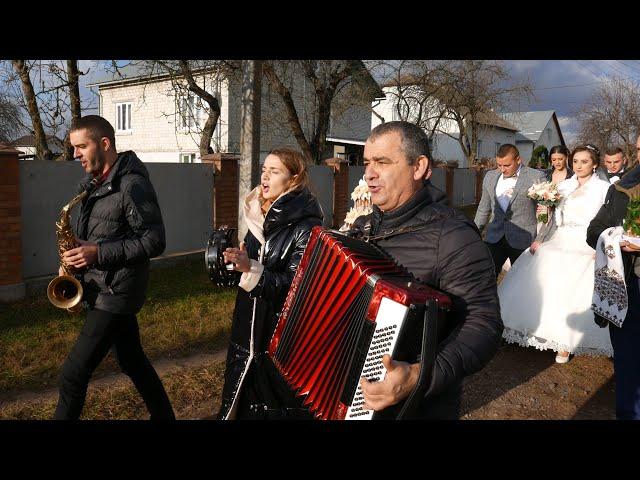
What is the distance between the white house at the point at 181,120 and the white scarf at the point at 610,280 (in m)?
15.9

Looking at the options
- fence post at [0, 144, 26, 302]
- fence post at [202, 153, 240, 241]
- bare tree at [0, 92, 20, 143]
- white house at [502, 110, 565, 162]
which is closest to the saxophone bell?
fence post at [0, 144, 26, 302]

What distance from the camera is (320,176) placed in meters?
Answer: 14.0

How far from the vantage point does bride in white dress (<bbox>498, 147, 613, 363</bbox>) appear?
539 cm

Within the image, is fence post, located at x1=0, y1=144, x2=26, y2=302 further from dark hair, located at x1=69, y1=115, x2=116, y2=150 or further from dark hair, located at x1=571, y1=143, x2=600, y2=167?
dark hair, located at x1=571, y1=143, x2=600, y2=167

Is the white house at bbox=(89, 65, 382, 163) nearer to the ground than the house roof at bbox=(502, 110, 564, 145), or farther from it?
nearer to the ground

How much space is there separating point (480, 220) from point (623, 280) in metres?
3.09

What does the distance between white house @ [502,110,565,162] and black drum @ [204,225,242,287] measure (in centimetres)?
5198

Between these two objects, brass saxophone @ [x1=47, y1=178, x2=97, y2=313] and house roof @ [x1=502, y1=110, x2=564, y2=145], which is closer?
brass saxophone @ [x1=47, y1=178, x2=97, y2=313]

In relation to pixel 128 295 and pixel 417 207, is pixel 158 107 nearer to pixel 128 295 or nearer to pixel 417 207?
pixel 128 295

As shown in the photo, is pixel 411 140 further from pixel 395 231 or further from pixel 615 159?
pixel 615 159

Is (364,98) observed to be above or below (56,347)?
above

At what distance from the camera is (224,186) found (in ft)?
35.5

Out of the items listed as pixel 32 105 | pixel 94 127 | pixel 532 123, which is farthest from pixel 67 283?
pixel 532 123

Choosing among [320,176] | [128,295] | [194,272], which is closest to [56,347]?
[128,295]
